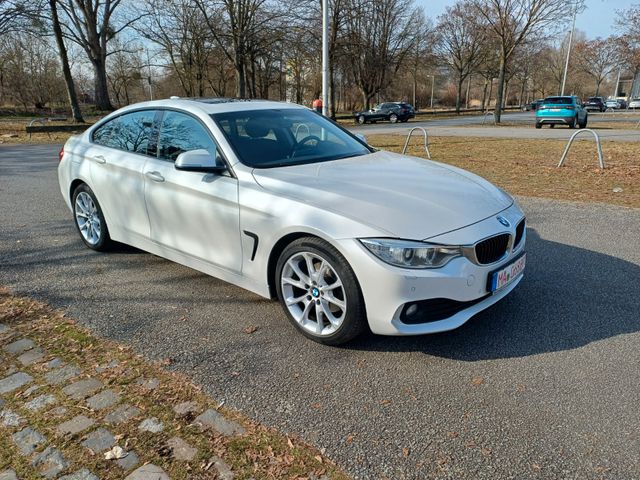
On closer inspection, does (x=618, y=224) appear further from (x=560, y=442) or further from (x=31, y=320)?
(x=31, y=320)

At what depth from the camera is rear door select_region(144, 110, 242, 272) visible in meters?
3.46

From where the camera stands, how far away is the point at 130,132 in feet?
14.6

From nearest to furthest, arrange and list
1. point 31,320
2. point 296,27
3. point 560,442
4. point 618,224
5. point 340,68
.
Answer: point 560,442
point 31,320
point 618,224
point 296,27
point 340,68

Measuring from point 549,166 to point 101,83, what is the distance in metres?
32.1

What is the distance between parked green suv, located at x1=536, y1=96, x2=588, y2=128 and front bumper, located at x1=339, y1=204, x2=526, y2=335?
79.8 ft

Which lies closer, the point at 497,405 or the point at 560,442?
the point at 560,442

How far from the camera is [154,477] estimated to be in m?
2.04

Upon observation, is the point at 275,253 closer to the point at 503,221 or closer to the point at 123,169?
the point at 503,221

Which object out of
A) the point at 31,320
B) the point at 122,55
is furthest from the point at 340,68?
the point at 31,320

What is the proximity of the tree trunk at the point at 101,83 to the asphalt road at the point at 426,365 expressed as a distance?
32.5m

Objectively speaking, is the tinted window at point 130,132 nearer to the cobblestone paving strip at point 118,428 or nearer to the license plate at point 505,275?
the cobblestone paving strip at point 118,428

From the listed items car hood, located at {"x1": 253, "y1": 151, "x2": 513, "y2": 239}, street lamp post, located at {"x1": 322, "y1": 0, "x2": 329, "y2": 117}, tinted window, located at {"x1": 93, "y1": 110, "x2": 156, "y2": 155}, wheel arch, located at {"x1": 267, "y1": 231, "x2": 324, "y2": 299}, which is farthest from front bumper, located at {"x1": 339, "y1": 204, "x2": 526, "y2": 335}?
street lamp post, located at {"x1": 322, "y1": 0, "x2": 329, "y2": 117}

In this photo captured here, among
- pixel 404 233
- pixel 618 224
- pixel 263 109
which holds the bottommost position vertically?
pixel 618 224

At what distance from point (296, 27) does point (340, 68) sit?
1399 cm
